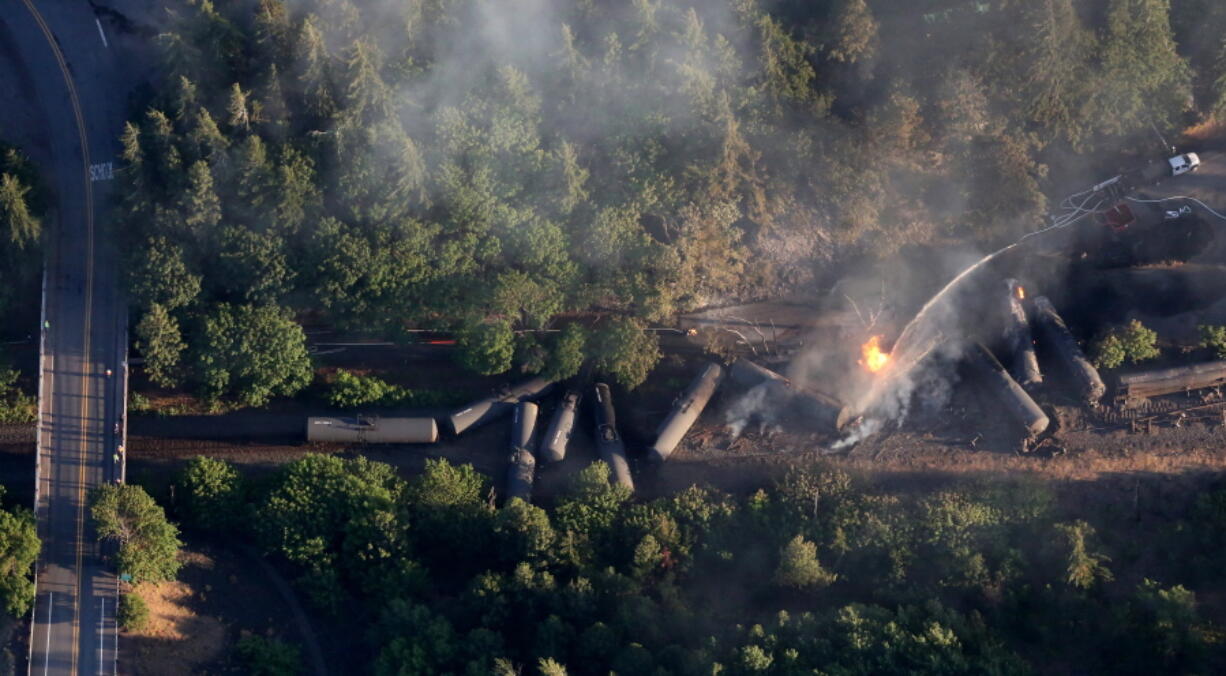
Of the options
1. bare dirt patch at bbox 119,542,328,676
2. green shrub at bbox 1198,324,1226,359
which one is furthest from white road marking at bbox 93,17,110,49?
green shrub at bbox 1198,324,1226,359

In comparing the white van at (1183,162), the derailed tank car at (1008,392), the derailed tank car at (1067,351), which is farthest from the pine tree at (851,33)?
the white van at (1183,162)

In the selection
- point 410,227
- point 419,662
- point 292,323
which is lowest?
point 419,662

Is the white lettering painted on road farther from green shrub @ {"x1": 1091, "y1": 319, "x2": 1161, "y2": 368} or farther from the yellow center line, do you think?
green shrub @ {"x1": 1091, "y1": 319, "x2": 1161, "y2": 368}

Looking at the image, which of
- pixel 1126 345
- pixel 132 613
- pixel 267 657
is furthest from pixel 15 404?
pixel 1126 345

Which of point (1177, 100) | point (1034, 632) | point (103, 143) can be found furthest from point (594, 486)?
point (1177, 100)

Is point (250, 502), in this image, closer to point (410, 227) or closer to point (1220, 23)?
point (410, 227)

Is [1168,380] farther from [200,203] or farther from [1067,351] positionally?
[200,203]

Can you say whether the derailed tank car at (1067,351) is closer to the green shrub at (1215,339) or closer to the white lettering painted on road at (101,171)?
the green shrub at (1215,339)
